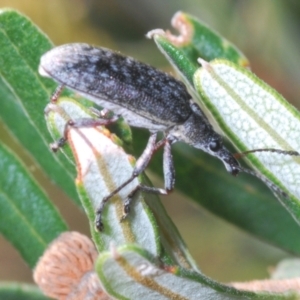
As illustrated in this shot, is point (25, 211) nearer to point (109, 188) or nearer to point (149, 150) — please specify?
point (149, 150)

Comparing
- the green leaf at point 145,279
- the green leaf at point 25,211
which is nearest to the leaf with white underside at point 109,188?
the green leaf at point 145,279

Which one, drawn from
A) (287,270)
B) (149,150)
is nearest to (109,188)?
(149,150)

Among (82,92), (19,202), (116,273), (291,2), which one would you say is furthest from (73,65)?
(291,2)

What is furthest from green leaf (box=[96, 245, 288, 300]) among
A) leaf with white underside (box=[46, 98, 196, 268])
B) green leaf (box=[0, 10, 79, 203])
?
green leaf (box=[0, 10, 79, 203])

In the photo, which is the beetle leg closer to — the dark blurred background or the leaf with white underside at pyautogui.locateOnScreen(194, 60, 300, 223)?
the leaf with white underside at pyautogui.locateOnScreen(194, 60, 300, 223)

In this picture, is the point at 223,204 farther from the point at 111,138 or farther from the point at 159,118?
the point at 111,138

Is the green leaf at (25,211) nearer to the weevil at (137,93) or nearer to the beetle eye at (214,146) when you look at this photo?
the weevil at (137,93)
